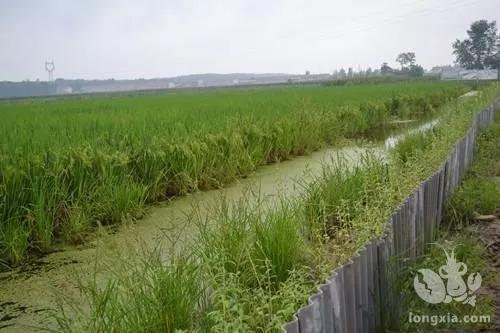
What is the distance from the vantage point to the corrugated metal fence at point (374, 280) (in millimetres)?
1690

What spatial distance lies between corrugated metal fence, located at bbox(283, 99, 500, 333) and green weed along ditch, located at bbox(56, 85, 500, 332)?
0.13 meters

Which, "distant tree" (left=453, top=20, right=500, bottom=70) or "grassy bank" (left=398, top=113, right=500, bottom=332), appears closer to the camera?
"grassy bank" (left=398, top=113, right=500, bottom=332)

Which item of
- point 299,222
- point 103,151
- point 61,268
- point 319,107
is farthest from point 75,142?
point 319,107

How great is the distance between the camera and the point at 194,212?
3.19 metres

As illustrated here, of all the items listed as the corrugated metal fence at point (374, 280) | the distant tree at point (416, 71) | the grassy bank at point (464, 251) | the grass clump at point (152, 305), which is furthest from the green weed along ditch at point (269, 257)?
the distant tree at point (416, 71)

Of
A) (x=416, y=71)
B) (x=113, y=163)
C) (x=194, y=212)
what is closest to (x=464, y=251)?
(x=194, y=212)

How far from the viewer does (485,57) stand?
70.1m

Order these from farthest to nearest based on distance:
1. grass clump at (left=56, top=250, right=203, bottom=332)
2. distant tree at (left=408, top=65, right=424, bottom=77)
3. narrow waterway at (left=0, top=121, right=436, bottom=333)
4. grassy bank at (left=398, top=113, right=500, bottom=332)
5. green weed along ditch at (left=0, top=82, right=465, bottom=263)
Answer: distant tree at (left=408, top=65, right=424, bottom=77) < green weed along ditch at (left=0, top=82, right=465, bottom=263) < narrow waterway at (left=0, top=121, right=436, bottom=333) < grassy bank at (left=398, top=113, right=500, bottom=332) < grass clump at (left=56, top=250, right=203, bottom=332)

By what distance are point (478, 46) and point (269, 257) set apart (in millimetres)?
80818

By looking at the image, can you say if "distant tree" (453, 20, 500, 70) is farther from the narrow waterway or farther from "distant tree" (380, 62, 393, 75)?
the narrow waterway

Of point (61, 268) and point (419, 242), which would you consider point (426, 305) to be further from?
point (61, 268)

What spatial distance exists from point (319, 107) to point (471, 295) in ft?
29.9

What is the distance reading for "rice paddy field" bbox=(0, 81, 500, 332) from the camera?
2.23 m

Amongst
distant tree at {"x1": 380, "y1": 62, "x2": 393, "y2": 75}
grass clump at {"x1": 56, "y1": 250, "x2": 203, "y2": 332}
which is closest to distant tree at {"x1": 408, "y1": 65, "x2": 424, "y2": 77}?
distant tree at {"x1": 380, "y1": 62, "x2": 393, "y2": 75}
